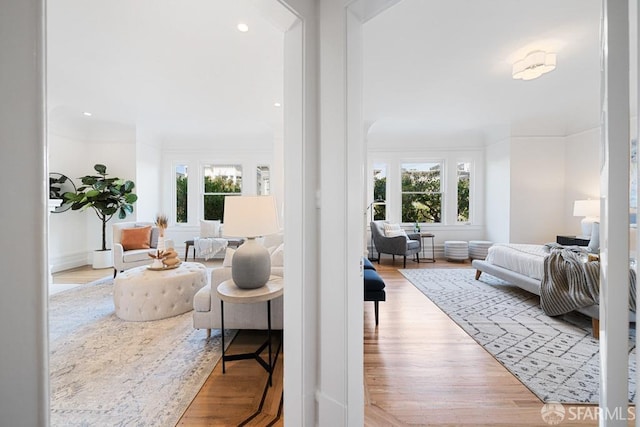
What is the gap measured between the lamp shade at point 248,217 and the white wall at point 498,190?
18.3 ft

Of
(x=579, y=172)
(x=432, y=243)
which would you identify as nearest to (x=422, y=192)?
(x=432, y=243)

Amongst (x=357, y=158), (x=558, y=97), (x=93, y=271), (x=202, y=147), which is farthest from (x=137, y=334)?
(x=558, y=97)

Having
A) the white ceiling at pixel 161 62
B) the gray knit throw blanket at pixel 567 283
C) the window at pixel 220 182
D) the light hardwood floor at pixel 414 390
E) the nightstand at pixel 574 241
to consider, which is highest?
the white ceiling at pixel 161 62

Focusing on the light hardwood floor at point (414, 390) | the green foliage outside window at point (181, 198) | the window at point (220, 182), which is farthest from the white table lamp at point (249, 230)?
the green foliage outside window at point (181, 198)

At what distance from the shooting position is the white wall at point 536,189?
545 cm

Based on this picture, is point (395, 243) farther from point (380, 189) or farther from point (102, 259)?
point (102, 259)

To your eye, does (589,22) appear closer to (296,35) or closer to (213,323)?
(296,35)

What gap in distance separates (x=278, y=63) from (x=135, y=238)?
12.0 ft

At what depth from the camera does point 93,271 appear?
4.96 meters

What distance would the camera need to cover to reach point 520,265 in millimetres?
3455

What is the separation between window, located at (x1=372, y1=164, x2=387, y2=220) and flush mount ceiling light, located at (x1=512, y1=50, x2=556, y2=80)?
369cm

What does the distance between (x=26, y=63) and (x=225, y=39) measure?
2.50 m

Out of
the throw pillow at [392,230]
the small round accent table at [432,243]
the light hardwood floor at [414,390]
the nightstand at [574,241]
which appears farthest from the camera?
the small round accent table at [432,243]

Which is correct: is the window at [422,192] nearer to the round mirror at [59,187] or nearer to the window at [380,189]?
the window at [380,189]
